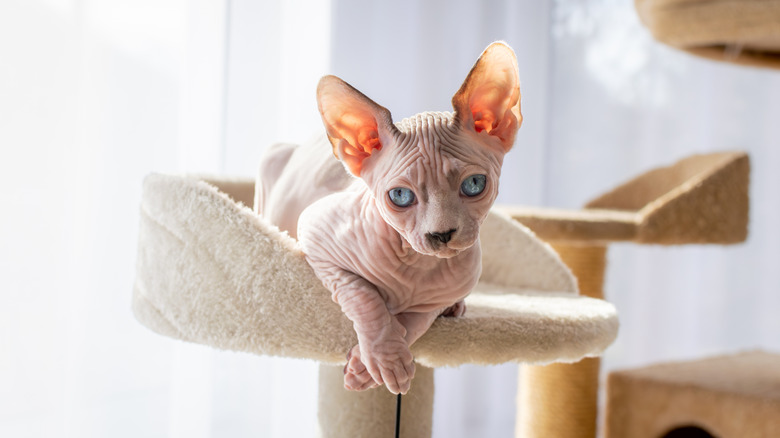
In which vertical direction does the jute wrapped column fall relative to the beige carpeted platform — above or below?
below

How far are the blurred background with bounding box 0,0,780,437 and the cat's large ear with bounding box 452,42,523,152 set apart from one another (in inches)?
36.5

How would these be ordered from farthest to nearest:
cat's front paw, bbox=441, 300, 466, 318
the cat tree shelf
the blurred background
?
the cat tree shelf < the blurred background < cat's front paw, bbox=441, 300, 466, 318

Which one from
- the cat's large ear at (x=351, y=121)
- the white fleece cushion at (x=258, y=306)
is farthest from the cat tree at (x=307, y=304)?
the cat's large ear at (x=351, y=121)

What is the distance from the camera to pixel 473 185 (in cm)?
65

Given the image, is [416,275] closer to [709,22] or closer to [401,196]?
[401,196]

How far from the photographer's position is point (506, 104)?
2.23ft

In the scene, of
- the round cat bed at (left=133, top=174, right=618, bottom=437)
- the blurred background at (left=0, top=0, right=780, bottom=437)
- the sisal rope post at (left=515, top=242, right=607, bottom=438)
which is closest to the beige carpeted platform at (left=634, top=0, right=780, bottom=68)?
the sisal rope post at (left=515, top=242, right=607, bottom=438)

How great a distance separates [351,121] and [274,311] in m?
0.24

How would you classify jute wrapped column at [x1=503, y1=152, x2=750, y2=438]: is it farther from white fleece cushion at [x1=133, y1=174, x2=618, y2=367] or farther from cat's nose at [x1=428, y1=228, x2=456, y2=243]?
cat's nose at [x1=428, y1=228, x2=456, y2=243]

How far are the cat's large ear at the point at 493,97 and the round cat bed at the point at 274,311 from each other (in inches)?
9.5

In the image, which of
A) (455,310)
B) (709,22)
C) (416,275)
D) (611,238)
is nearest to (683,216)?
(611,238)

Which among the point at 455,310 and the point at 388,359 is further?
the point at 455,310

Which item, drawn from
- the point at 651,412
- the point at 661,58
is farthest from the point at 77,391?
the point at 661,58

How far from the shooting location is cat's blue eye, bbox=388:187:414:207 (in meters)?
0.64
